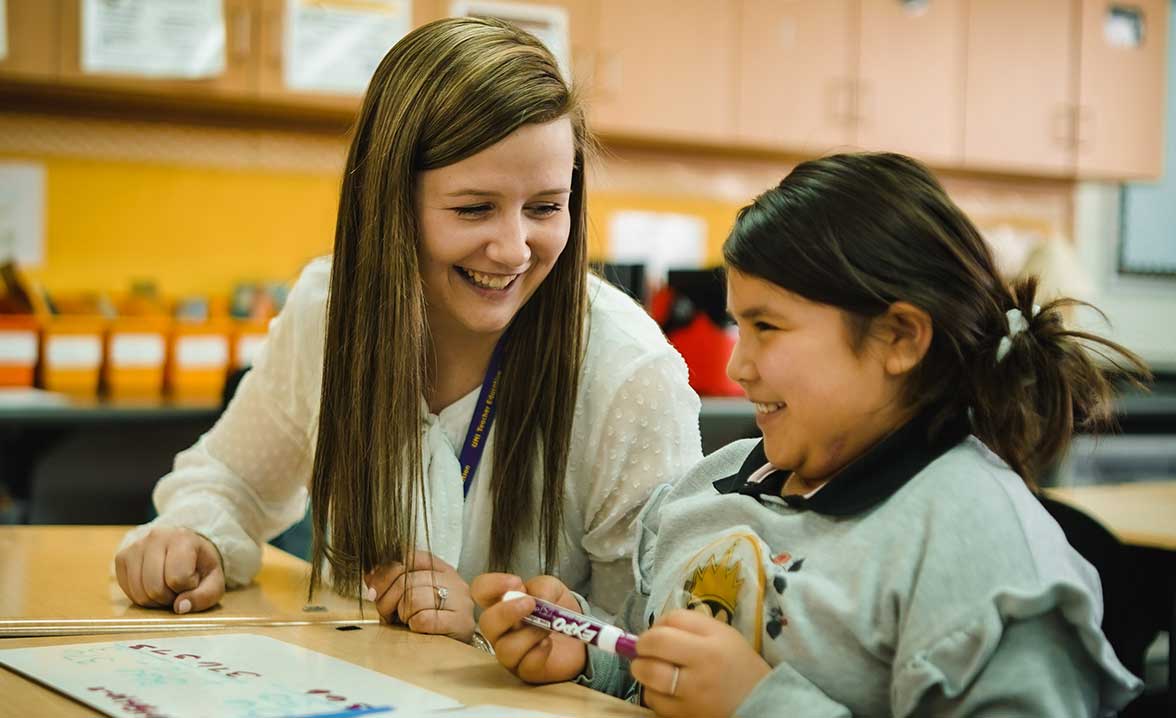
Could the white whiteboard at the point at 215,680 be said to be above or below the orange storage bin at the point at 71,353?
below

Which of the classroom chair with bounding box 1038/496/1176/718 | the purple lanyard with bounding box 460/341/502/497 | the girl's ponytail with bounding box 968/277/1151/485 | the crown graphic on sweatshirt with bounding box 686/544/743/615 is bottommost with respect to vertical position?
the classroom chair with bounding box 1038/496/1176/718

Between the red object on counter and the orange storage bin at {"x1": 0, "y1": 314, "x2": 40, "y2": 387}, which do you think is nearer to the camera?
the orange storage bin at {"x1": 0, "y1": 314, "x2": 40, "y2": 387}

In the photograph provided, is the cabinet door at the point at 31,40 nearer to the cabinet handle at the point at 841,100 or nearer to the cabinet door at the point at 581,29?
the cabinet door at the point at 581,29

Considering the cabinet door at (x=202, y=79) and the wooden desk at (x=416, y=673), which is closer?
the wooden desk at (x=416, y=673)

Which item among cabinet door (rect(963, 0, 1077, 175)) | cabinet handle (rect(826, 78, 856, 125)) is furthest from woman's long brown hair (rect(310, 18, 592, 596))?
cabinet door (rect(963, 0, 1077, 175))

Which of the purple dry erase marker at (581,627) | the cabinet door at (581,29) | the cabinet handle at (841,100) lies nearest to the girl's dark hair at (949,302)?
the purple dry erase marker at (581,627)

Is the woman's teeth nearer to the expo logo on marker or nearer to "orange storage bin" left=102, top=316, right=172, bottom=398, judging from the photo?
the expo logo on marker

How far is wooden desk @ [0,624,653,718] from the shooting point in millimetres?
877

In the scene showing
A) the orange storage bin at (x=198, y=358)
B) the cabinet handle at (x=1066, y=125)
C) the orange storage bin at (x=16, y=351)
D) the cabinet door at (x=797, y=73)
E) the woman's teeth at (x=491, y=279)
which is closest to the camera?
the woman's teeth at (x=491, y=279)

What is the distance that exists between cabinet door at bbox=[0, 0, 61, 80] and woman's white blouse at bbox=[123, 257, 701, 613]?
1.87 meters

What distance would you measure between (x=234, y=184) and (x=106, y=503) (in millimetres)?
1001

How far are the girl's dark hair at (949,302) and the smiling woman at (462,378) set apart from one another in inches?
14.2

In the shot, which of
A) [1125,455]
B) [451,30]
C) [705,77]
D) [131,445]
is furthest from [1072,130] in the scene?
[451,30]

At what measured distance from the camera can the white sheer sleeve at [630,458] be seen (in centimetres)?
131
